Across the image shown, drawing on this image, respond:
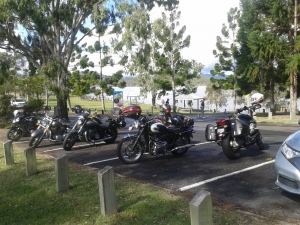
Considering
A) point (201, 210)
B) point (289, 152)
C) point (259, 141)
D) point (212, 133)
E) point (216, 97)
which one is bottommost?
point (216, 97)

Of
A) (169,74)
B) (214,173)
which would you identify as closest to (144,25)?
(214,173)

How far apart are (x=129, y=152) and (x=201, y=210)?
4.56 m

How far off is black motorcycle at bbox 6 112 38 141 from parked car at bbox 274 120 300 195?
9.96m

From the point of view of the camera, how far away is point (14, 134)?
503 inches

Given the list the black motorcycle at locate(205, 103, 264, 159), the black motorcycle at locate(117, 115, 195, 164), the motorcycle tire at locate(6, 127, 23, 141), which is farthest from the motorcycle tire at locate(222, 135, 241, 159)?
the motorcycle tire at locate(6, 127, 23, 141)

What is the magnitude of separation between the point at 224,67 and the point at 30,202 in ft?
116

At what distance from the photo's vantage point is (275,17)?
981 inches

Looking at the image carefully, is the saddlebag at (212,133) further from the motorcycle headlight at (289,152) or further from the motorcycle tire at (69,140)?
the motorcycle tire at (69,140)

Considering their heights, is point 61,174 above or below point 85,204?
above

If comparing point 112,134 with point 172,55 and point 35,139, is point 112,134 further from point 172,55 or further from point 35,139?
point 172,55

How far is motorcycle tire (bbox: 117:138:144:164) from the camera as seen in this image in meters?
7.62

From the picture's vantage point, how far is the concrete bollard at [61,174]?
18.9ft

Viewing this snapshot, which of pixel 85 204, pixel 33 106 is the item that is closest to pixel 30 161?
pixel 85 204

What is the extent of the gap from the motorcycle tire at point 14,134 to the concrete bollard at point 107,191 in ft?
30.3
